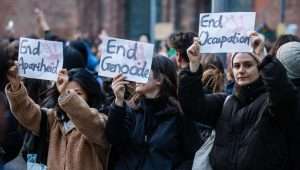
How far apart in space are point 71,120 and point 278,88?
1.46m

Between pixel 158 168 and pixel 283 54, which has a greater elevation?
pixel 283 54

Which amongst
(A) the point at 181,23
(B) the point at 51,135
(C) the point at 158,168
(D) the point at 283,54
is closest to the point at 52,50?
(B) the point at 51,135

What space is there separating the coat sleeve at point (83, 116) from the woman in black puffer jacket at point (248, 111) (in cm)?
63

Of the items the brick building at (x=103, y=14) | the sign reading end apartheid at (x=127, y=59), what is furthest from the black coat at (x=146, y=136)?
the brick building at (x=103, y=14)

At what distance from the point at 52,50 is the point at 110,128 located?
37.6 inches

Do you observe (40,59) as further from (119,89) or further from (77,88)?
(119,89)

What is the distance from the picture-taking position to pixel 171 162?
5.53 meters

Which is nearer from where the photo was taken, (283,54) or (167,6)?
(283,54)

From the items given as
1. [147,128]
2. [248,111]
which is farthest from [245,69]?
[147,128]

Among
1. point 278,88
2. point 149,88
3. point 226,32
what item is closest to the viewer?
point 278,88

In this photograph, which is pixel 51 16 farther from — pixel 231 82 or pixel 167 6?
pixel 231 82

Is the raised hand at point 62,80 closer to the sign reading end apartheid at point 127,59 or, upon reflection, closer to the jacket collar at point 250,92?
the sign reading end apartheid at point 127,59

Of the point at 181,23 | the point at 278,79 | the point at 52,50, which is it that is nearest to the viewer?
the point at 278,79

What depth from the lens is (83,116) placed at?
5.50 metres
